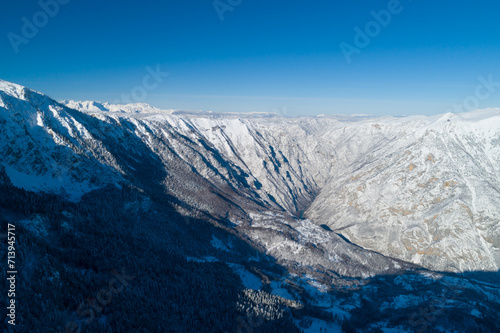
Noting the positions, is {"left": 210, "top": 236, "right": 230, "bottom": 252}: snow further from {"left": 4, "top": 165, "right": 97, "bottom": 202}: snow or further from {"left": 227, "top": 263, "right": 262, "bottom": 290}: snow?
{"left": 4, "top": 165, "right": 97, "bottom": 202}: snow

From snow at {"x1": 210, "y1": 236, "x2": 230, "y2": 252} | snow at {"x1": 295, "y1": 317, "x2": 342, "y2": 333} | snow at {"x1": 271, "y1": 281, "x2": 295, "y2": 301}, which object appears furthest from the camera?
snow at {"x1": 210, "y1": 236, "x2": 230, "y2": 252}

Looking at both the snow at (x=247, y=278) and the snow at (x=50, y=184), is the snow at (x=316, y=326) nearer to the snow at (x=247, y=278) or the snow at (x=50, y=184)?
the snow at (x=247, y=278)

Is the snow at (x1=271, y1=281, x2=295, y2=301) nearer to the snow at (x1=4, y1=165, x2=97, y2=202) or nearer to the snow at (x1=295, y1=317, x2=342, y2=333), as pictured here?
the snow at (x1=295, y1=317, x2=342, y2=333)

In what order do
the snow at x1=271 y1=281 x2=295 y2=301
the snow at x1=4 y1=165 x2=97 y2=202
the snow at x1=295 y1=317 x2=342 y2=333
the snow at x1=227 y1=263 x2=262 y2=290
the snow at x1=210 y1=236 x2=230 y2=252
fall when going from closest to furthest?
the snow at x1=295 y1=317 x2=342 y2=333
the snow at x1=271 y1=281 x2=295 y2=301
the snow at x1=227 y1=263 x2=262 y2=290
the snow at x1=4 y1=165 x2=97 y2=202
the snow at x1=210 y1=236 x2=230 y2=252

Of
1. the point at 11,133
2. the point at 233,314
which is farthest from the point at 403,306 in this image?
the point at 11,133

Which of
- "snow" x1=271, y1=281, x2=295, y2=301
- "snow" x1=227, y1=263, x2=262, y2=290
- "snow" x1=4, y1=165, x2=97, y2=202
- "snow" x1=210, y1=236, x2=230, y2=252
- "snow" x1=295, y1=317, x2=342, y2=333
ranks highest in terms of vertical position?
"snow" x1=4, y1=165, x2=97, y2=202

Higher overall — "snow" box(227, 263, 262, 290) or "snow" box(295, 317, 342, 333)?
"snow" box(227, 263, 262, 290)

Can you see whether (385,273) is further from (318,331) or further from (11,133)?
(11,133)

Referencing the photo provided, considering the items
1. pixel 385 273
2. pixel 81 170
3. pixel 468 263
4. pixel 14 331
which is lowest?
pixel 468 263

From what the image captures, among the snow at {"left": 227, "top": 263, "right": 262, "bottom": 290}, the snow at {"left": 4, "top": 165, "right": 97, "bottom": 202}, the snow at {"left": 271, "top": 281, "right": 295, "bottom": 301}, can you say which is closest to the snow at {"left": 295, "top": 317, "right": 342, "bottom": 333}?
the snow at {"left": 271, "top": 281, "right": 295, "bottom": 301}

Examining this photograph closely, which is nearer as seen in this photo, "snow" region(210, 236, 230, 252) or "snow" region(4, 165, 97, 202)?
"snow" region(4, 165, 97, 202)

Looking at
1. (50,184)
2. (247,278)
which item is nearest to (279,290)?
(247,278)
